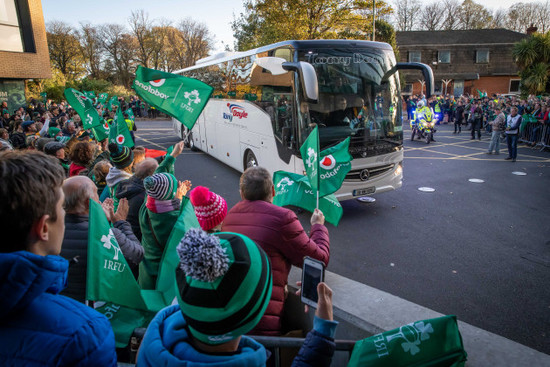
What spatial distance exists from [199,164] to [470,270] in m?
10.5

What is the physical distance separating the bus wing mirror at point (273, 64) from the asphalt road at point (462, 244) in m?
3.21

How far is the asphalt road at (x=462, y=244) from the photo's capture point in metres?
4.36

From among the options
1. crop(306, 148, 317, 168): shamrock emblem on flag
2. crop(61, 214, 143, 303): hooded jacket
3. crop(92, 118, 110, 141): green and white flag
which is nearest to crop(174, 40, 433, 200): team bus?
crop(306, 148, 317, 168): shamrock emblem on flag

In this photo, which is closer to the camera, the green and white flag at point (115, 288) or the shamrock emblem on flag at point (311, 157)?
the green and white flag at point (115, 288)

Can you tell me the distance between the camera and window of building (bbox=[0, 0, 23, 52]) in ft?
70.3

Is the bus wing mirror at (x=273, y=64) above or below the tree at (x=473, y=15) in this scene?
below

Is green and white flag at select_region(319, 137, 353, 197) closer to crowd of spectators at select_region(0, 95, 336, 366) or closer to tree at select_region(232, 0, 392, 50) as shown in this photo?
crowd of spectators at select_region(0, 95, 336, 366)

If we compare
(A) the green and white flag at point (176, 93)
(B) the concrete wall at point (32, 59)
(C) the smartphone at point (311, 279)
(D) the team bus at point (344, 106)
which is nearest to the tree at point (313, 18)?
(B) the concrete wall at point (32, 59)

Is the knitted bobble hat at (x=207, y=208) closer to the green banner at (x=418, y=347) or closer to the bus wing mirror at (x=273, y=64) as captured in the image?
the green banner at (x=418, y=347)

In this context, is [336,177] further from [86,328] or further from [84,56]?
[84,56]

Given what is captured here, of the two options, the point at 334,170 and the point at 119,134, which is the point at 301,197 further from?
the point at 119,134

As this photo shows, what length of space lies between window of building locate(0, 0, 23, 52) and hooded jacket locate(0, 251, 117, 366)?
2686 cm

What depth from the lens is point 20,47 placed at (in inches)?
890

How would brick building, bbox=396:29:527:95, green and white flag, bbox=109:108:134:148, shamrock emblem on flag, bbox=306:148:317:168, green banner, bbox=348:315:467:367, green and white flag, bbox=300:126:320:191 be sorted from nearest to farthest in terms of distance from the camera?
green banner, bbox=348:315:467:367
green and white flag, bbox=300:126:320:191
shamrock emblem on flag, bbox=306:148:317:168
green and white flag, bbox=109:108:134:148
brick building, bbox=396:29:527:95
